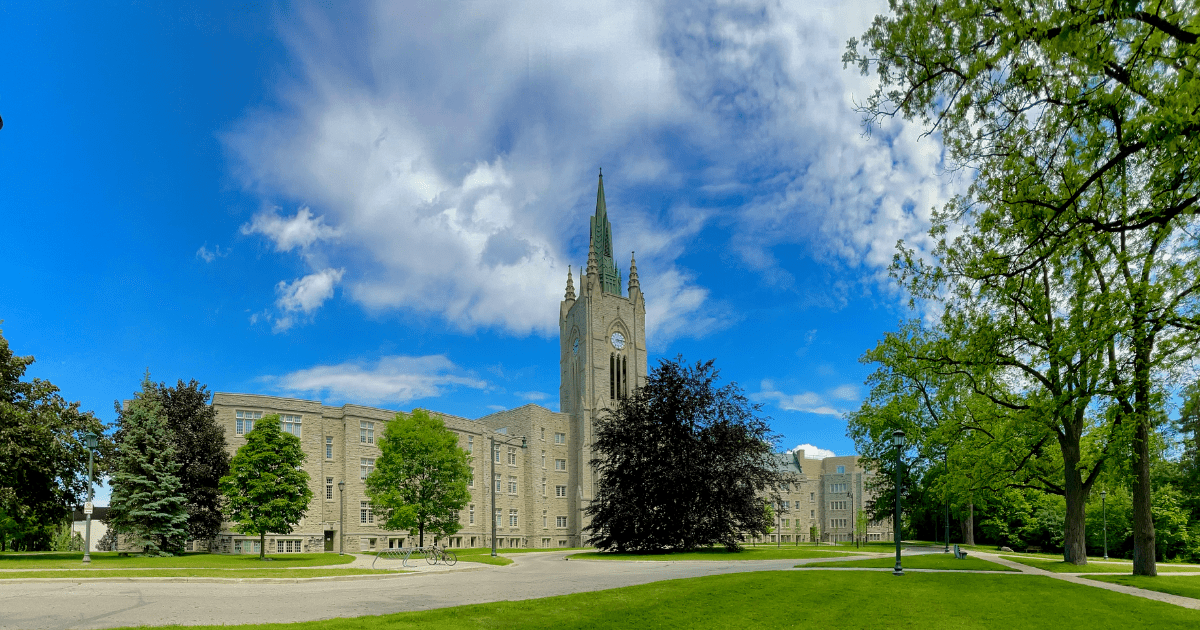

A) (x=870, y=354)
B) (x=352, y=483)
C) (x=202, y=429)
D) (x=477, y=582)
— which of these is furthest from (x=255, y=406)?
(x=870, y=354)

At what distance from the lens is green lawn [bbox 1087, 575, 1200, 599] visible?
18.2 meters

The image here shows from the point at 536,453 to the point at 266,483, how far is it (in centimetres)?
3819

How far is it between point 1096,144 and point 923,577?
43.5 feet

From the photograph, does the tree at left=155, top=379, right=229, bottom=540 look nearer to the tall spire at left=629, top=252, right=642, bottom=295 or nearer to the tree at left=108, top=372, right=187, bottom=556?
the tree at left=108, top=372, right=187, bottom=556

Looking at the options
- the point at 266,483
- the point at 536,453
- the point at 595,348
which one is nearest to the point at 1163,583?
the point at 266,483

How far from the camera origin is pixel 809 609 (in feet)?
46.3

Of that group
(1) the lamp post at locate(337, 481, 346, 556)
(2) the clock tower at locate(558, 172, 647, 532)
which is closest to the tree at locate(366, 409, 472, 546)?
(1) the lamp post at locate(337, 481, 346, 556)

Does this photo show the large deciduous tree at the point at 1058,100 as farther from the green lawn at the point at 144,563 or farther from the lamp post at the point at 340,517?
the lamp post at the point at 340,517

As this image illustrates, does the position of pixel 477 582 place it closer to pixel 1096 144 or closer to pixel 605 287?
pixel 1096 144

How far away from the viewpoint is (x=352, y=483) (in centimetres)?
5325

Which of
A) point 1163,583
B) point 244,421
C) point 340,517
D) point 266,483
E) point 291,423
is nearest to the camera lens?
point 1163,583

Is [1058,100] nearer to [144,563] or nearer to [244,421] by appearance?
[144,563]

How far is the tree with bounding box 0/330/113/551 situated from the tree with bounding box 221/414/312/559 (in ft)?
21.8

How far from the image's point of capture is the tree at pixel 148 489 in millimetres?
36719
